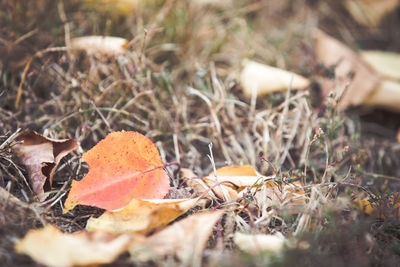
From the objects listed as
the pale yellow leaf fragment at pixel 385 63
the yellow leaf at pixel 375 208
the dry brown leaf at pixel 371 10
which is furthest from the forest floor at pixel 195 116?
the dry brown leaf at pixel 371 10

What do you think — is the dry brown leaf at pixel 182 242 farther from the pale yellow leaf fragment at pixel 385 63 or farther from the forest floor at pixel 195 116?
the pale yellow leaf fragment at pixel 385 63

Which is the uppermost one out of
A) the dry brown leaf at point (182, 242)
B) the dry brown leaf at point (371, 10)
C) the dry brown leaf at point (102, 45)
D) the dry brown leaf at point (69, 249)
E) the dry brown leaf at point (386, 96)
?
the dry brown leaf at point (371, 10)

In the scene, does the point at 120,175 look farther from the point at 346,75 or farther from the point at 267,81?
the point at 346,75

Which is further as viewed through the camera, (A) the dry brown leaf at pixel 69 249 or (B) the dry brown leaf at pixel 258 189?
(B) the dry brown leaf at pixel 258 189

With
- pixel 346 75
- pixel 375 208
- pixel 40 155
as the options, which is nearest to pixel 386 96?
pixel 346 75

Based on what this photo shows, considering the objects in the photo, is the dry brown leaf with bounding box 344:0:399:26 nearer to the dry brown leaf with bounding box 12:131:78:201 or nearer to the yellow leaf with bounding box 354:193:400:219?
the yellow leaf with bounding box 354:193:400:219

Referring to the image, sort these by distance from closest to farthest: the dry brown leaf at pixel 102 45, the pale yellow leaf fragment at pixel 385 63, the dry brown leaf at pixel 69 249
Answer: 1. the dry brown leaf at pixel 69 249
2. the dry brown leaf at pixel 102 45
3. the pale yellow leaf fragment at pixel 385 63

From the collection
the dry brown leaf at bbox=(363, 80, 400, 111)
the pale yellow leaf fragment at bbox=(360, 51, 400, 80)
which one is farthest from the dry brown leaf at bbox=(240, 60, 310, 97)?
the pale yellow leaf fragment at bbox=(360, 51, 400, 80)

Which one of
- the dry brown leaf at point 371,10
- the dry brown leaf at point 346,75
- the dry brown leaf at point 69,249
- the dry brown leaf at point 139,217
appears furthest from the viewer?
the dry brown leaf at point 371,10
